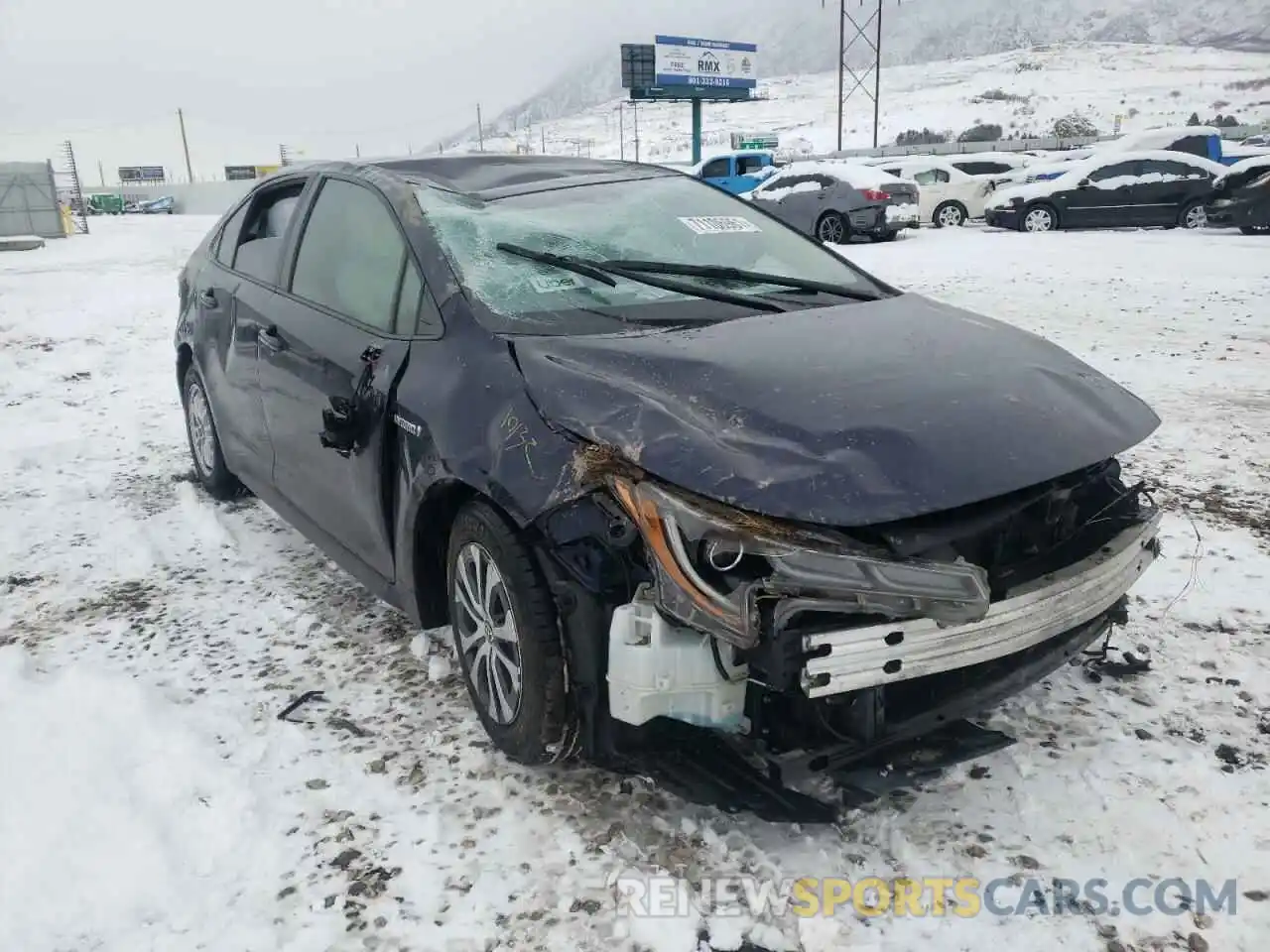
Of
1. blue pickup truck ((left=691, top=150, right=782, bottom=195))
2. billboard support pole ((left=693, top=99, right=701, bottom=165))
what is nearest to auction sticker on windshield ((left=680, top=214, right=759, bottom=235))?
blue pickup truck ((left=691, top=150, right=782, bottom=195))

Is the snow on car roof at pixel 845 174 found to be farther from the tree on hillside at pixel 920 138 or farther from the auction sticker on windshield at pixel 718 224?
the tree on hillside at pixel 920 138

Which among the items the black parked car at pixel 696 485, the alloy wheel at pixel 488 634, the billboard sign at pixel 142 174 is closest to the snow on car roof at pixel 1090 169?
the black parked car at pixel 696 485

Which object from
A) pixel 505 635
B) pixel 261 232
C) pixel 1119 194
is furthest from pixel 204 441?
pixel 1119 194

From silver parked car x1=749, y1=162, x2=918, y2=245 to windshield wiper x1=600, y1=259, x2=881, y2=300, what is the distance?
553 inches

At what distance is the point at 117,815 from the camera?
252 centimetres

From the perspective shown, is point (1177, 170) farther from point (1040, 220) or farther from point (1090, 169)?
point (1040, 220)

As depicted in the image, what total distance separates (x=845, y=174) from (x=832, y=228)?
39.6 inches

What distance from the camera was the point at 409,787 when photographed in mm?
2621

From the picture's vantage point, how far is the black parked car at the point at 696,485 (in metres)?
2.07

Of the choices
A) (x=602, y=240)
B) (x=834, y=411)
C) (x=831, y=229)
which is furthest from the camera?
(x=831, y=229)

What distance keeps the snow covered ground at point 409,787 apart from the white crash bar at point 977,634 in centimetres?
50

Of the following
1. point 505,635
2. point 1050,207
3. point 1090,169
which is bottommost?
point 505,635

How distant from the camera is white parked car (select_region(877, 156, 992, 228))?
19.8 m

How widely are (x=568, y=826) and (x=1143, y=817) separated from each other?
55.5 inches
